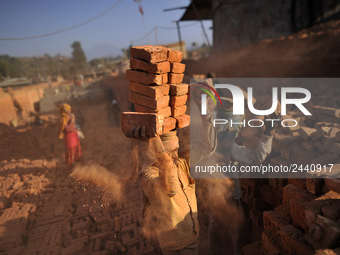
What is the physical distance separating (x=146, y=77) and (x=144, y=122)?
50 centimetres

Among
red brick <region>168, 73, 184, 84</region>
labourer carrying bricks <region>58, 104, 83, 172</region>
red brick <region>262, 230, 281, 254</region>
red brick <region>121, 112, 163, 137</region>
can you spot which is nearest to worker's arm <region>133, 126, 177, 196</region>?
red brick <region>121, 112, 163, 137</region>

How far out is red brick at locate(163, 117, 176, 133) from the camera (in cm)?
197

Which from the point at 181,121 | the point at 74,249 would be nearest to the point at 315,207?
the point at 181,121

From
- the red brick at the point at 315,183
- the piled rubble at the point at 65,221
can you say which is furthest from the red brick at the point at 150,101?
the red brick at the point at 315,183

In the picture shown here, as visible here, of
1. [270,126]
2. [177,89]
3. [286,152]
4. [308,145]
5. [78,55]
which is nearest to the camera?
[177,89]

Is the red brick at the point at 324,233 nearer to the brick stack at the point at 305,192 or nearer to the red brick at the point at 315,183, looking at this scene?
the brick stack at the point at 305,192

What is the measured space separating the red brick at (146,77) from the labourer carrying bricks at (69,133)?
4151 millimetres

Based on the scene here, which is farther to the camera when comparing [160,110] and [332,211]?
[160,110]

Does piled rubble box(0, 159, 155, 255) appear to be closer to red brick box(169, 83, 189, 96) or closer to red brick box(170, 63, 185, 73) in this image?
red brick box(169, 83, 189, 96)

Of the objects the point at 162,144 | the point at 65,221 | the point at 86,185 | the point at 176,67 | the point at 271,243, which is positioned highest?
the point at 176,67

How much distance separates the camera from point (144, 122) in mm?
1758

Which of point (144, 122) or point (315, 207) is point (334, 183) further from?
point (144, 122)

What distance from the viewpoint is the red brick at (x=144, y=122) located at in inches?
68.4

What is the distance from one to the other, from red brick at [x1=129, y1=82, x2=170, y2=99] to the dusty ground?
75cm
